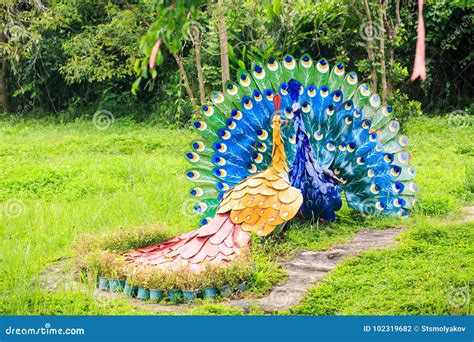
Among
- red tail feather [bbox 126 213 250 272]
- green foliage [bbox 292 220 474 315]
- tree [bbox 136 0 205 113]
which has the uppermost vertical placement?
tree [bbox 136 0 205 113]

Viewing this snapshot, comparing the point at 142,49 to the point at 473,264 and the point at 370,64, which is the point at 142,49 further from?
the point at 370,64

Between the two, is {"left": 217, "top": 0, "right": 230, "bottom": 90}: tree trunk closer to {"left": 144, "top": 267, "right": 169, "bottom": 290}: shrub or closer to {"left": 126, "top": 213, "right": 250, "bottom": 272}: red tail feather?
{"left": 126, "top": 213, "right": 250, "bottom": 272}: red tail feather

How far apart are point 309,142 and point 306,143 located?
0.28ft

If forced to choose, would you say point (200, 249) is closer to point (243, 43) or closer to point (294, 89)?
point (294, 89)

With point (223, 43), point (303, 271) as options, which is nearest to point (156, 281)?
point (303, 271)

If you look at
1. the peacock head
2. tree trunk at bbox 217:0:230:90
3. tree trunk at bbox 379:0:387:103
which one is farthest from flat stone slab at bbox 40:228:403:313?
tree trunk at bbox 379:0:387:103

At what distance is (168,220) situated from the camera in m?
5.93

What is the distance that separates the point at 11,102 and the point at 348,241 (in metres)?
9.99

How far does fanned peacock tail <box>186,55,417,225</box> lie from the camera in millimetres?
5562

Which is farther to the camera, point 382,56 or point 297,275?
point 382,56

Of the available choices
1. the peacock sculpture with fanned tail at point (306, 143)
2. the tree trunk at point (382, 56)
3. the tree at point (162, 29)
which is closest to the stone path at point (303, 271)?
the peacock sculpture with fanned tail at point (306, 143)

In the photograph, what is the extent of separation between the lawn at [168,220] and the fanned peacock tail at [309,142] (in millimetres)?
236

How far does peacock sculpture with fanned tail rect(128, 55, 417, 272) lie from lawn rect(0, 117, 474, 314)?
0.24 m

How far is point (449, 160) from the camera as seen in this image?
780 cm
